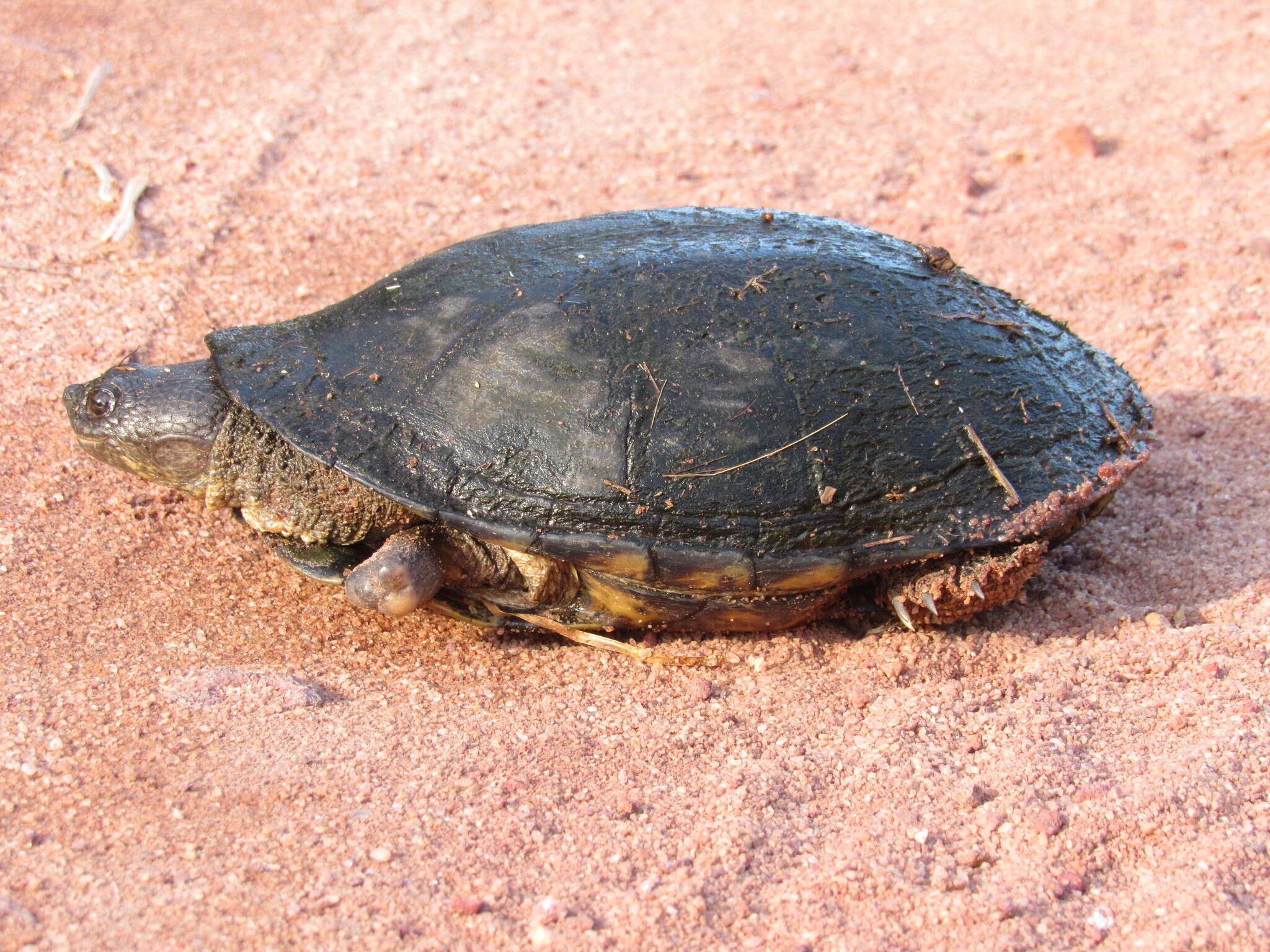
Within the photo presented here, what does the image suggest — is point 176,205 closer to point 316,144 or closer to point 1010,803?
point 316,144

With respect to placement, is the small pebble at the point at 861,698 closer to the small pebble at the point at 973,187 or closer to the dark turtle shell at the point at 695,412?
the dark turtle shell at the point at 695,412

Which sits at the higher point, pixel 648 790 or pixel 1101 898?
pixel 1101 898

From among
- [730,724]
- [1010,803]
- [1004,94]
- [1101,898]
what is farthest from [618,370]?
[1004,94]

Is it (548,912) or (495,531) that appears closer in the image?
(548,912)

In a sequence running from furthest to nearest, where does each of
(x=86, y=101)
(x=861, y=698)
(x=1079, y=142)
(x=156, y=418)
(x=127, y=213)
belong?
1. (x=1079, y=142)
2. (x=86, y=101)
3. (x=127, y=213)
4. (x=156, y=418)
5. (x=861, y=698)

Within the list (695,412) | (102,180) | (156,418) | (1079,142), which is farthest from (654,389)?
(1079,142)

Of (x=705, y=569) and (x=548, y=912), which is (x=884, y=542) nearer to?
(x=705, y=569)

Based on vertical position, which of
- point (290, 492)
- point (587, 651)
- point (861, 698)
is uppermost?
point (290, 492)

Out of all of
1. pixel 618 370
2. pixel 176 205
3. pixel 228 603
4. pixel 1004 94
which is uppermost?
pixel 1004 94
